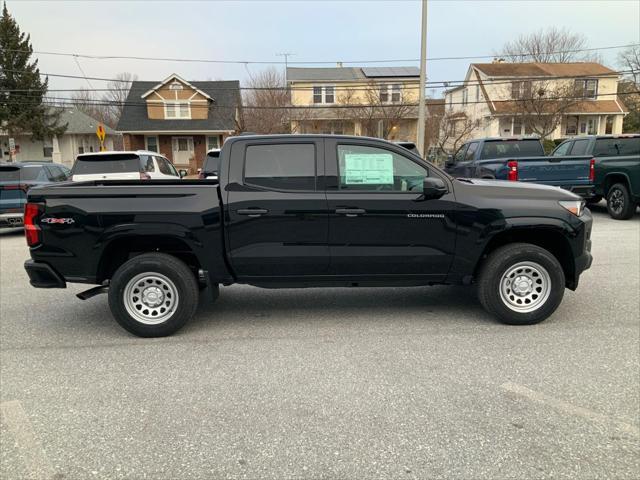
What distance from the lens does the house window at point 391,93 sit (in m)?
39.3

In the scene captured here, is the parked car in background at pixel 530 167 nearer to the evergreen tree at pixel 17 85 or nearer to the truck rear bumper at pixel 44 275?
the truck rear bumper at pixel 44 275

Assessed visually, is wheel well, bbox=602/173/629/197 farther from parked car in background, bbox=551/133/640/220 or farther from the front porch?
the front porch

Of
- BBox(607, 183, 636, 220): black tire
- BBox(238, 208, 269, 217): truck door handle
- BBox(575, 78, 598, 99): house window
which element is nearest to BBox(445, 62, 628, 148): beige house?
BBox(575, 78, 598, 99): house window

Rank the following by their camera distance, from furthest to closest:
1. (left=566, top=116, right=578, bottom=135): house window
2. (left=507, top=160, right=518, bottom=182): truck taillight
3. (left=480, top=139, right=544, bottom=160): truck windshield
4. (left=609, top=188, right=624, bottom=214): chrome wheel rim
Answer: (left=566, top=116, right=578, bottom=135): house window
(left=480, top=139, right=544, bottom=160): truck windshield
(left=609, top=188, right=624, bottom=214): chrome wheel rim
(left=507, top=160, right=518, bottom=182): truck taillight

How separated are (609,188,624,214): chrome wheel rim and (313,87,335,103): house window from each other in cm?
3247

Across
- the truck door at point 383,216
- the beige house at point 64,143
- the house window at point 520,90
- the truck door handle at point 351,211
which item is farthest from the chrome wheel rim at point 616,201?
the beige house at point 64,143

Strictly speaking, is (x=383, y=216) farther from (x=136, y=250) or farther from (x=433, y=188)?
(x=136, y=250)

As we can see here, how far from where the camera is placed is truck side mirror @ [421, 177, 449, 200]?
4.70m

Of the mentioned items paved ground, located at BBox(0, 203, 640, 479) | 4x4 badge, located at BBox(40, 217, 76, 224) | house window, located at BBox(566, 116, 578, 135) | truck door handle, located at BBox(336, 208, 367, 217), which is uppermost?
house window, located at BBox(566, 116, 578, 135)

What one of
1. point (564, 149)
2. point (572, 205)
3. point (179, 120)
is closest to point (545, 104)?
point (564, 149)

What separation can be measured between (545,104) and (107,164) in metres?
33.8

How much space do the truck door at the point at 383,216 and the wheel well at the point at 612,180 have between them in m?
8.98

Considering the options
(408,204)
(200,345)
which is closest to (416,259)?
(408,204)

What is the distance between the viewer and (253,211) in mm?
4770
